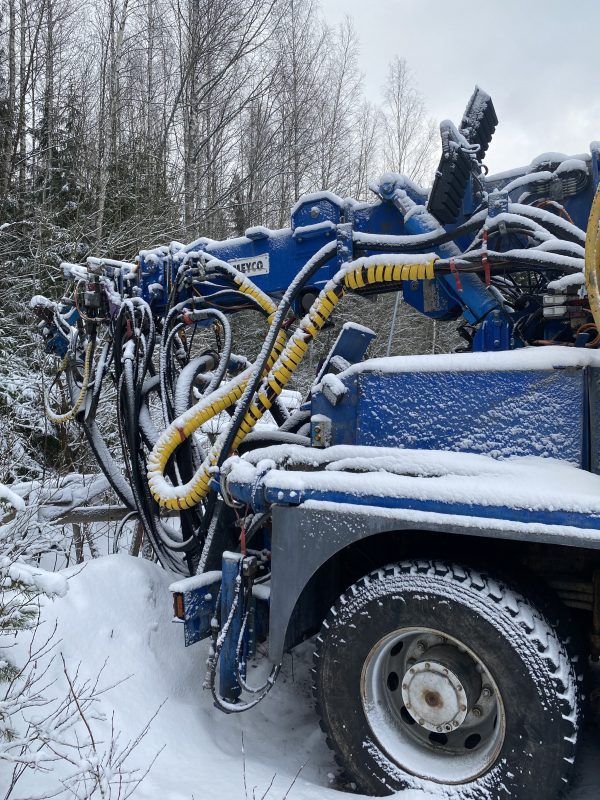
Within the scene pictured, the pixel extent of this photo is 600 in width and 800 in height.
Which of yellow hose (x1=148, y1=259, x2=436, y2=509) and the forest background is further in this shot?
the forest background

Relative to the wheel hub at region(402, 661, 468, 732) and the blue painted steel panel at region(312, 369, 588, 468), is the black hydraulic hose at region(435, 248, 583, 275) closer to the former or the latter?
the blue painted steel panel at region(312, 369, 588, 468)

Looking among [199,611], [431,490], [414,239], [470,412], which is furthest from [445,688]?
[414,239]

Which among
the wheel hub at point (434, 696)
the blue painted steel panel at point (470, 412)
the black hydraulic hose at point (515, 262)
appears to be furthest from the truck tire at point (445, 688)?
the black hydraulic hose at point (515, 262)

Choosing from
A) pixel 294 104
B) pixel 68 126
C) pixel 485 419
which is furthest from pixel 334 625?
pixel 294 104

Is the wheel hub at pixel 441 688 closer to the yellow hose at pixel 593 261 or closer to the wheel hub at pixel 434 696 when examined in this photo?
the wheel hub at pixel 434 696

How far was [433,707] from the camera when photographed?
2609mm

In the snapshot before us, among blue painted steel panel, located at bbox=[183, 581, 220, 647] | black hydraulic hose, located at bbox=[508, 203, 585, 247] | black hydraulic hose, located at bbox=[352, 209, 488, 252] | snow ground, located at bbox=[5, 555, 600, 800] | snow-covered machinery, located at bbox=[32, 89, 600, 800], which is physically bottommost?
snow ground, located at bbox=[5, 555, 600, 800]

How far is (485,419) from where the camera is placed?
9.02ft

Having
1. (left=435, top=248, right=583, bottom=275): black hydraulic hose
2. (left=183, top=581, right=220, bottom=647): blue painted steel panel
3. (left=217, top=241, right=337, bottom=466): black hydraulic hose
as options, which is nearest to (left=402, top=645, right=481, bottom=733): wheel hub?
(left=183, top=581, right=220, bottom=647): blue painted steel panel

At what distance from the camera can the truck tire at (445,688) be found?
2305 millimetres

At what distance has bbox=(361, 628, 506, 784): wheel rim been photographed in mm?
2549

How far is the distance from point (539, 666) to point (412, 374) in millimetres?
1308

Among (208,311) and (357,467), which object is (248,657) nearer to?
(357,467)

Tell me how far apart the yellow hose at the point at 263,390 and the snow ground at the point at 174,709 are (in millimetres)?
623
